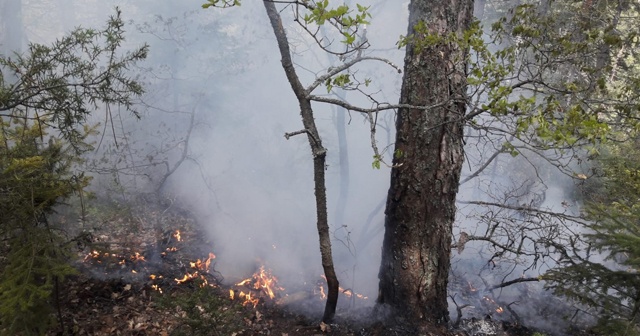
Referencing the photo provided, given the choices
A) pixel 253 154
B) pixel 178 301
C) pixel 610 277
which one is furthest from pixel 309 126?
pixel 253 154

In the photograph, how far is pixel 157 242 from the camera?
827 cm

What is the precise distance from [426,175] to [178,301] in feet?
10.0

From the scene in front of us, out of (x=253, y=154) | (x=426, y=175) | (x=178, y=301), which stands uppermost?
(x=253, y=154)

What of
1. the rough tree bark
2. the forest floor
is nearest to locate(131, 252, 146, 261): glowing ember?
the forest floor

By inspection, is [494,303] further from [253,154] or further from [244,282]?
[253,154]

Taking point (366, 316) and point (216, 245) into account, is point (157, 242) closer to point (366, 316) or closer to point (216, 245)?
point (216, 245)

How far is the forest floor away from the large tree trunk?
0.46 meters

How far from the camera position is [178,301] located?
11.5ft

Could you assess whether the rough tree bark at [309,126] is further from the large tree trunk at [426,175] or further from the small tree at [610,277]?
the small tree at [610,277]

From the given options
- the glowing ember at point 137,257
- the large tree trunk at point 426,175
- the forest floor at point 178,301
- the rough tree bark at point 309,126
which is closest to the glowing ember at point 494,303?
the forest floor at point 178,301

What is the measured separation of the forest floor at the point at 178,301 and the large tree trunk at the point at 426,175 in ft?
1.51

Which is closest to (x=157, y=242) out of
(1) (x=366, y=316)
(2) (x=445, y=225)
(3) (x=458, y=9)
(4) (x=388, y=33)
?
(1) (x=366, y=316)

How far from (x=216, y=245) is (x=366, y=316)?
5074 mm

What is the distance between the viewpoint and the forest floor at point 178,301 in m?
4.14
